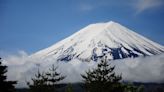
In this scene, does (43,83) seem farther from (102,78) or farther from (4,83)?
(4,83)

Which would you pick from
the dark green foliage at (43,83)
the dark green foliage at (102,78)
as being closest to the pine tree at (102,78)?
the dark green foliage at (102,78)

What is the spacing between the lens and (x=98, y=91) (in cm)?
2841

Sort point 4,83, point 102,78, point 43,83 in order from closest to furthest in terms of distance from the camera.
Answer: point 4,83, point 102,78, point 43,83

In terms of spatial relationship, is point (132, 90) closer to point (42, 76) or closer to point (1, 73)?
point (42, 76)

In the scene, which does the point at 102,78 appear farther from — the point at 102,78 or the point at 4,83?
the point at 4,83

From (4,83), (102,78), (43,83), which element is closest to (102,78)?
(102,78)

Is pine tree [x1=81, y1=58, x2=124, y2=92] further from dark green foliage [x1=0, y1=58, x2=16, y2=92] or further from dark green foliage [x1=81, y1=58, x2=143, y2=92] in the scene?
dark green foliage [x1=0, y1=58, x2=16, y2=92]

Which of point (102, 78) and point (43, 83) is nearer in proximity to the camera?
point (102, 78)

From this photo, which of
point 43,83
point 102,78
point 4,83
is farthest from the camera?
point 43,83

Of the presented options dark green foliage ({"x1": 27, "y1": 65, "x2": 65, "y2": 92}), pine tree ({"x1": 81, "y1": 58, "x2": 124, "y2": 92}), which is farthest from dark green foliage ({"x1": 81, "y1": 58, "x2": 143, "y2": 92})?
dark green foliage ({"x1": 27, "y1": 65, "x2": 65, "y2": 92})

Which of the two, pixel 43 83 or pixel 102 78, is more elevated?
pixel 43 83

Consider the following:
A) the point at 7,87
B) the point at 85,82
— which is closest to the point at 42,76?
the point at 85,82

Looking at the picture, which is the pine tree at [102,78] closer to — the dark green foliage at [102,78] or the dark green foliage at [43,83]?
the dark green foliage at [102,78]

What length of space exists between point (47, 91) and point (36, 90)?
2.74ft
